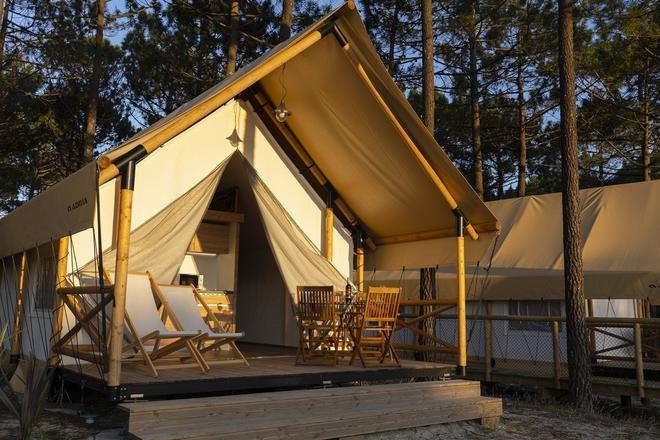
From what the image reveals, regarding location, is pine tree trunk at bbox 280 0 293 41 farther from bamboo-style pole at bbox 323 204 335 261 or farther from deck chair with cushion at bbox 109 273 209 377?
deck chair with cushion at bbox 109 273 209 377

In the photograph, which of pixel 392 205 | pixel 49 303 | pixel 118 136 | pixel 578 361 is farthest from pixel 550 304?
pixel 118 136

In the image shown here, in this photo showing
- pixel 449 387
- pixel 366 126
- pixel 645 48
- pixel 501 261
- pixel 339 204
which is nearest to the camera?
pixel 449 387

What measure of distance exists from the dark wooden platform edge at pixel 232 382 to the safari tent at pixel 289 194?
397 mm

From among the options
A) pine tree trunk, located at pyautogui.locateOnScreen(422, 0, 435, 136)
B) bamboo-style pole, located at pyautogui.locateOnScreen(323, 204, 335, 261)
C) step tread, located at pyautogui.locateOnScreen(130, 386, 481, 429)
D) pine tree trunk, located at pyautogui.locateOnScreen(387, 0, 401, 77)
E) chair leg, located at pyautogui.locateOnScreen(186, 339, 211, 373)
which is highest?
pine tree trunk, located at pyautogui.locateOnScreen(387, 0, 401, 77)

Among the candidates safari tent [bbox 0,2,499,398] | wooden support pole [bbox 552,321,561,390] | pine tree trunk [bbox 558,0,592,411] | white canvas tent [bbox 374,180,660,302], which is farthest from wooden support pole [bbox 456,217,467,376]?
white canvas tent [bbox 374,180,660,302]

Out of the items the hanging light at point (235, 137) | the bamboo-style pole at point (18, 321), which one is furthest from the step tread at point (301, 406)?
the hanging light at point (235, 137)

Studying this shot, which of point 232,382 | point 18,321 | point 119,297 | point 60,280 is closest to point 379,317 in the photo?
point 232,382

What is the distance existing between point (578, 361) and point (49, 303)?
599 centimetres

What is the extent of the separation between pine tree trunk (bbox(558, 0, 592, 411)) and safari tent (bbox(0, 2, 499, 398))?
1.32 m

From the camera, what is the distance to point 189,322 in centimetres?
627

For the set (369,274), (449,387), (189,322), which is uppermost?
(369,274)

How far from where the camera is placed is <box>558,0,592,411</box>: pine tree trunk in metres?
7.41

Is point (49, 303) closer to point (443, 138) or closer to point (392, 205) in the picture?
point (392, 205)

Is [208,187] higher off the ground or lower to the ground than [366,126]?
lower
